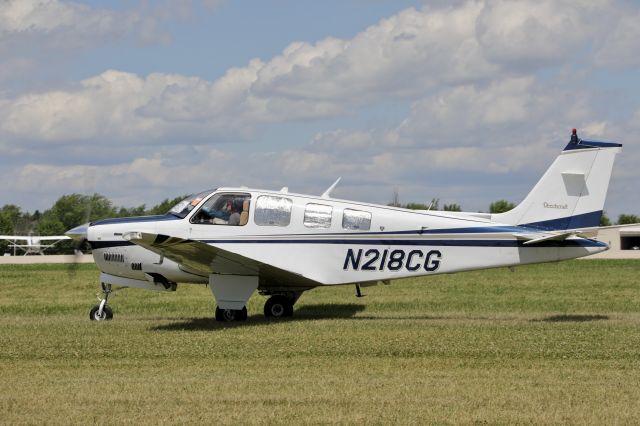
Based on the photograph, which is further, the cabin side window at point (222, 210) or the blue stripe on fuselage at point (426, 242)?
the cabin side window at point (222, 210)

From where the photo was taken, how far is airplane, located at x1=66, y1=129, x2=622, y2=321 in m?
16.1

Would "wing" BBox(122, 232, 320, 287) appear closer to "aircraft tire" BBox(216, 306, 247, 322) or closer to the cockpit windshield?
"aircraft tire" BBox(216, 306, 247, 322)

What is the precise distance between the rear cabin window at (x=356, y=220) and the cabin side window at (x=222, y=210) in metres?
1.82

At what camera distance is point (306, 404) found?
29.6 feet

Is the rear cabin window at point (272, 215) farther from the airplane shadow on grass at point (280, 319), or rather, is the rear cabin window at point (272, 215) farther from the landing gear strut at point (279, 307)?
the landing gear strut at point (279, 307)

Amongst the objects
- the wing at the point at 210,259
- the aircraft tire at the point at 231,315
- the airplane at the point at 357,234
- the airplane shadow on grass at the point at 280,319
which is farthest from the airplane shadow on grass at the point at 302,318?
the wing at the point at 210,259

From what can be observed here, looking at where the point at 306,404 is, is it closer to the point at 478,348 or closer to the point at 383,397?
the point at 383,397

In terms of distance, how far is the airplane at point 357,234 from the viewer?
1609 centimetres

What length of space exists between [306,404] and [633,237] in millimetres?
85522

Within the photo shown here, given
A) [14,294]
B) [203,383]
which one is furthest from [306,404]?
[14,294]

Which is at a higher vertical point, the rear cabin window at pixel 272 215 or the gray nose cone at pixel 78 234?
the rear cabin window at pixel 272 215

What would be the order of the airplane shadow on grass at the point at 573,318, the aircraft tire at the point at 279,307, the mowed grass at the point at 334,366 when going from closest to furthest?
1. the mowed grass at the point at 334,366
2. the airplane shadow on grass at the point at 573,318
3. the aircraft tire at the point at 279,307

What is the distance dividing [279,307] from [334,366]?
7022 millimetres

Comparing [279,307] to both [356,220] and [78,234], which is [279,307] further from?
[78,234]
